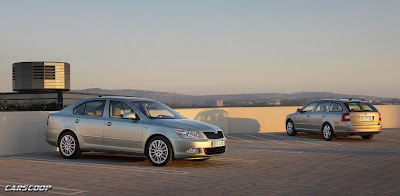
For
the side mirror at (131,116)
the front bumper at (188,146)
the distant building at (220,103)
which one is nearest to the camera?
the front bumper at (188,146)

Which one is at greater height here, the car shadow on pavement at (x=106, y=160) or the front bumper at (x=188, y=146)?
the front bumper at (x=188, y=146)

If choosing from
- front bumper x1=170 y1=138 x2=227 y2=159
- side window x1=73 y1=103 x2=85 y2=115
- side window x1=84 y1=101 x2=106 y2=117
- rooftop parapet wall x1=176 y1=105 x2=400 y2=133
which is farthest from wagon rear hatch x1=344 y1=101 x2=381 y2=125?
side window x1=73 y1=103 x2=85 y2=115

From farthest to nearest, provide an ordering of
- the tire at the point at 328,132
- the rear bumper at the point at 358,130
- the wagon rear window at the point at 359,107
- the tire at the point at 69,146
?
the tire at the point at 328,132
the wagon rear window at the point at 359,107
the rear bumper at the point at 358,130
the tire at the point at 69,146

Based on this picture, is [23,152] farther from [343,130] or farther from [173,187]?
[343,130]

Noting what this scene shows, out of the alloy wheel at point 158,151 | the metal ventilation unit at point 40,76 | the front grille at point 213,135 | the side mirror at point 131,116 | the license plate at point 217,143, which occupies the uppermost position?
the metal ventilation unit at point 40,76

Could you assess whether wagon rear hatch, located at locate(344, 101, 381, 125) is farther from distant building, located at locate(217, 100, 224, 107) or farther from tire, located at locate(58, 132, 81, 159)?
tire, located at locate(58, 132, 81, 159)

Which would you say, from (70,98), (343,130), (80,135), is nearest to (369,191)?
(80,135)

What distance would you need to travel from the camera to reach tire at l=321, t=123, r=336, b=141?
1944cm

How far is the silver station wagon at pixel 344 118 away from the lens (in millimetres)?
18922

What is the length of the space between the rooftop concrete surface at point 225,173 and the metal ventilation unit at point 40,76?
11218 centimetres

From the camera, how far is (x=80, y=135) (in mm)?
13055

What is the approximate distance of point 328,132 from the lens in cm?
1962

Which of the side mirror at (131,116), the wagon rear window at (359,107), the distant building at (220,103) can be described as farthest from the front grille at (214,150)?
the distant building at (220,103)

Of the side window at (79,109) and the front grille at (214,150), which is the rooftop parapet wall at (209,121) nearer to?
the side window at (79,109)
